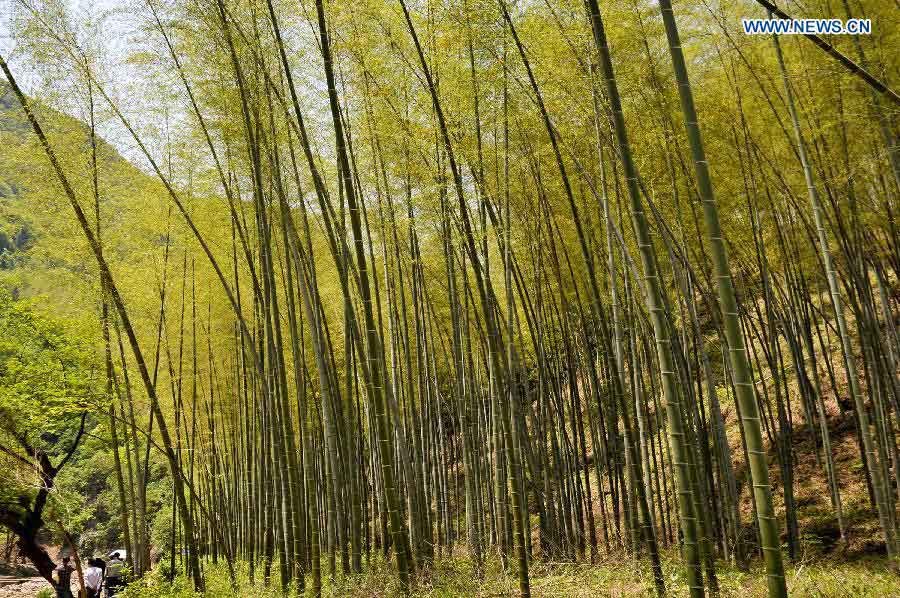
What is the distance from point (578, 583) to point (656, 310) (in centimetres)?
290

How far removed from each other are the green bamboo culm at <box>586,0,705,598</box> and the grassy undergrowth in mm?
1521

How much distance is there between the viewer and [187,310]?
9.41m

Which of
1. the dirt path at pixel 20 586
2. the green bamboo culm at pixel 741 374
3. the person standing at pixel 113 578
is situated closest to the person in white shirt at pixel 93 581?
the person standing at pixel 113 578

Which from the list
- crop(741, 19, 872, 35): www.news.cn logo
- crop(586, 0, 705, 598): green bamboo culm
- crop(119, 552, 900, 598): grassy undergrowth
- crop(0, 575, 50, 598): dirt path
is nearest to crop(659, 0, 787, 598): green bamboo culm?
crop(586, 0, 705, 598): green bamboo culm

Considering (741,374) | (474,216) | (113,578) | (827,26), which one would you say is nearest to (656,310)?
(741,374)

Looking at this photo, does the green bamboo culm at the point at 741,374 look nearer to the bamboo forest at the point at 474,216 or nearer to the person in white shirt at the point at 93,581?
the bamboo forest at the point at 474,216

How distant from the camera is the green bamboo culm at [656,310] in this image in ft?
8.25

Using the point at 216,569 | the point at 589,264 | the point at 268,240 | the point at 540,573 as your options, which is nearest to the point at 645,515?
the point at 589,264

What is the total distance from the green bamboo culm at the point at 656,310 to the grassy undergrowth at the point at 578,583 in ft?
4.99

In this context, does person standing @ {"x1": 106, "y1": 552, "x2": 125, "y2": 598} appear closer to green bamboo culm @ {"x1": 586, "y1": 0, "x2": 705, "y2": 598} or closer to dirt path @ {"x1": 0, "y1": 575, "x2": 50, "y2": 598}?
dirt path @ {"x1": 0, "y1": 575, "x2": 50, "y2": 598}

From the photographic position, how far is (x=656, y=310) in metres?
2.47

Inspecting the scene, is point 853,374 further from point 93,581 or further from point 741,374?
point 93,581

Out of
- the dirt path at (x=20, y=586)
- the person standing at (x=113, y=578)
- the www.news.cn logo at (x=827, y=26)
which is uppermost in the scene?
the www.news.cn logo at (x=827, y=26)

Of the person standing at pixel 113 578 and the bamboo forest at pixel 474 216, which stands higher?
the bamboo forest at pixel 474 216
